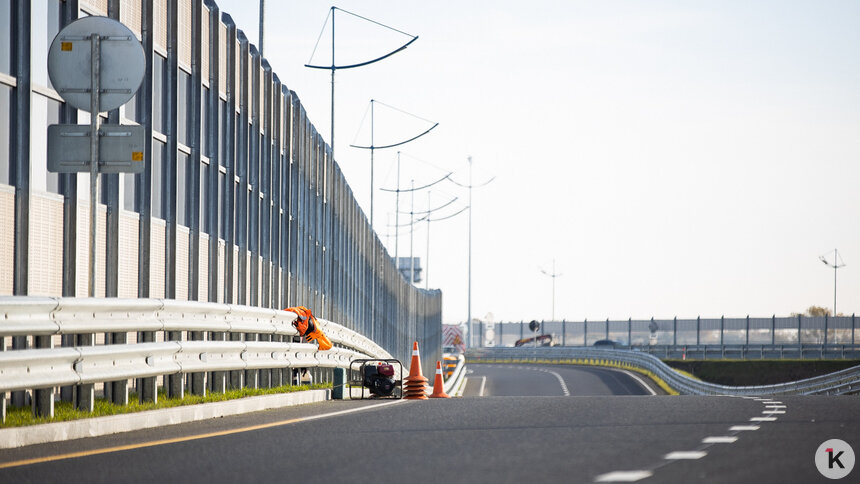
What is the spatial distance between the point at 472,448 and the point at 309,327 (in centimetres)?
1082

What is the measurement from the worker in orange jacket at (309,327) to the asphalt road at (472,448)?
5057mm

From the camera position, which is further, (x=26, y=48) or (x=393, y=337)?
(x=393, y=337)

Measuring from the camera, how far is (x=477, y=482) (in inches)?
300

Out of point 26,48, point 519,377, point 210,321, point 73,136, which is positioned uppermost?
point 26,48

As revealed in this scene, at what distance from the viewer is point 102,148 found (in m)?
12.6

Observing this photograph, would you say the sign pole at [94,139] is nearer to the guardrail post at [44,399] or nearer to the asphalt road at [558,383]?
the guardrail post at [44,399]

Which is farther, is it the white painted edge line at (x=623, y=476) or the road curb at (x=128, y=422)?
the road curb at (x=128, y=422)

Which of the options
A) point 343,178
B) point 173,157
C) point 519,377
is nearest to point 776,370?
point 519,377

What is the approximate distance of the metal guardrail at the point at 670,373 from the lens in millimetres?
45844

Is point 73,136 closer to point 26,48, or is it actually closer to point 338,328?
point 26,48

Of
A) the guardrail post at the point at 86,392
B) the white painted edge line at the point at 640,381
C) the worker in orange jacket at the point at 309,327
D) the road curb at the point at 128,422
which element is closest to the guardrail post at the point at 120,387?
the road curb at the point at 128,422

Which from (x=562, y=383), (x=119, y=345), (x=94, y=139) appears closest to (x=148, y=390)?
(x=119, y=345)

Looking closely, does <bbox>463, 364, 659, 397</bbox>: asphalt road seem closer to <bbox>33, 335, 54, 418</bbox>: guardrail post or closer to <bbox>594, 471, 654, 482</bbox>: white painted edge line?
<bbox>33, 335, 54, 418</bbox>: guardrail post

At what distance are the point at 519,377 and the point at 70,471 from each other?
2344 inches
